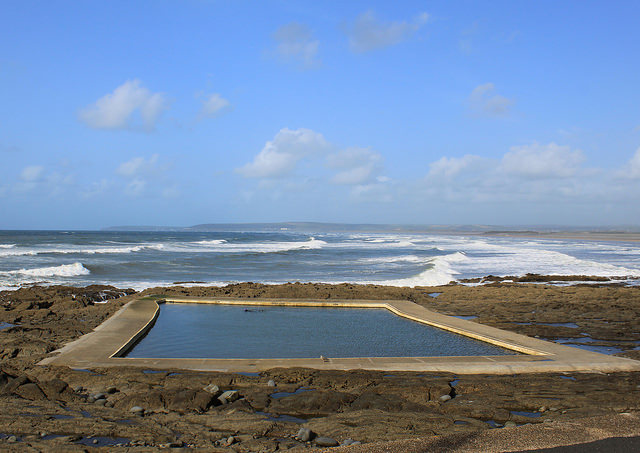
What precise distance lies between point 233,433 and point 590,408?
16.4 feet

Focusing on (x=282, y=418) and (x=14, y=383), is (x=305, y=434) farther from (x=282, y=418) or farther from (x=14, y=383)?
(x=14, y=383)

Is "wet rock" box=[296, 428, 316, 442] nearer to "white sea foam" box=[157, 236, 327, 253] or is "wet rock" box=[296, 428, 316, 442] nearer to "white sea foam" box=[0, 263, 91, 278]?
Result: "white sea foam" box=[0, 263, 91, 278]

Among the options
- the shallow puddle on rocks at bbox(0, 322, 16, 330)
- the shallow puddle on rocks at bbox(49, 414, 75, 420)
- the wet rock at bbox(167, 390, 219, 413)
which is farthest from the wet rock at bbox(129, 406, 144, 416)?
the shallow puddle on rocks at bbox(0, 322, 16, 330)

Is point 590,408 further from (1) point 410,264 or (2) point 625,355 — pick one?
(1) point 410,264

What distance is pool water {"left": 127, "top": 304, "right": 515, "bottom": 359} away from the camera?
1123 cm

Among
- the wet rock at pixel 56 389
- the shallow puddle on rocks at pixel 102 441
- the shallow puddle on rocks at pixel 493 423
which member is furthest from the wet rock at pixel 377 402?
the wet rock at pixel 56 389

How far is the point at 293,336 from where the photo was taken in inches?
508

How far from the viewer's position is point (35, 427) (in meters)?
6.07

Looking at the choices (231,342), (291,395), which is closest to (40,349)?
(231,342)

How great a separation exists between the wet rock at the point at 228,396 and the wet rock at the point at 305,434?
1762mm

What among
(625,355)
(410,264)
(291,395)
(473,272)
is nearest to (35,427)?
(291,395)

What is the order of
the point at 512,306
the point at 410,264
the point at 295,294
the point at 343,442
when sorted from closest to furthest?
1. the point at 343,442
2. the point at 512,306
3. the point at 295,294
4. the point at 410,264

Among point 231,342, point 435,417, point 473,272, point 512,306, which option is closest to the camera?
point 435,417

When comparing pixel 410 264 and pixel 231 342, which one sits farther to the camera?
pixel 410 264
